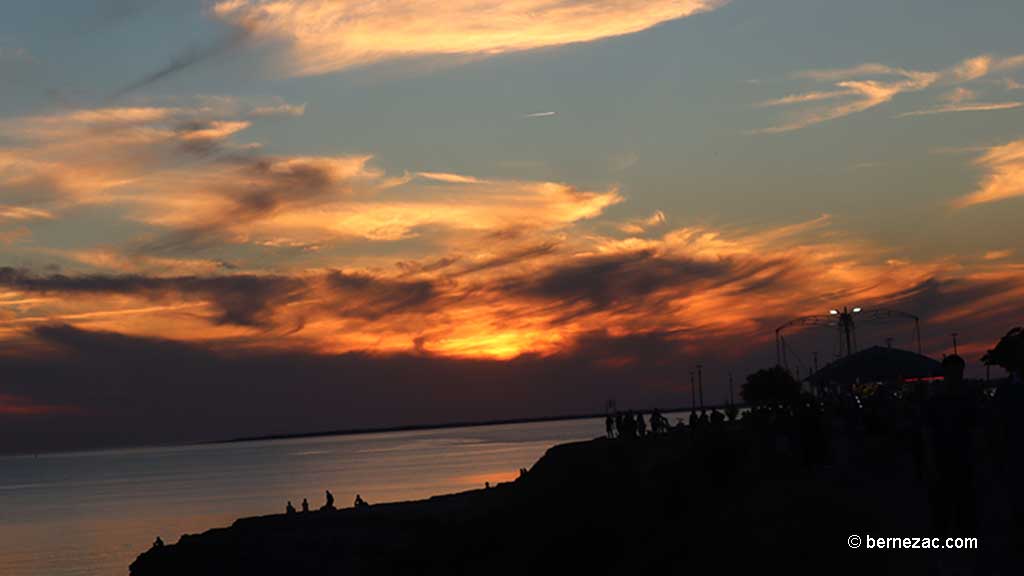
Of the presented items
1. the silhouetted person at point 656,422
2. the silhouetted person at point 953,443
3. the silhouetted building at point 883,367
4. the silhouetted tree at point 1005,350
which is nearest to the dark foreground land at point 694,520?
the silhouetted person at point 953,443

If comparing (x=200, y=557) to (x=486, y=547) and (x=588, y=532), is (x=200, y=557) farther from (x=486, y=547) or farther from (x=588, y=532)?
(x=588, y=532)

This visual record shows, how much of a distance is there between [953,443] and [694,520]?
13.7 m

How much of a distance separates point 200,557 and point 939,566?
45405mm

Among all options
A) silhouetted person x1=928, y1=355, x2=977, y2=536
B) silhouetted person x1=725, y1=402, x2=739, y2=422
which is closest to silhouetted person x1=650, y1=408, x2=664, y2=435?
silhouetted person x1=725, y1=402, x2=739, y2=422

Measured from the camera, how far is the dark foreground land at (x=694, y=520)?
16219 mm

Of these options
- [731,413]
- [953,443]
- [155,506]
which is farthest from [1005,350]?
[155,506]

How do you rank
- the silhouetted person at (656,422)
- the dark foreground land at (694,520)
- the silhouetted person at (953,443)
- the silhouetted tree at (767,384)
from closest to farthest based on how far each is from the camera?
the silhouetted person at (953,443) → the dark foreground land at (694,520) → the silhouetted person at (656,422) → the silhouetted tree at (767,384)

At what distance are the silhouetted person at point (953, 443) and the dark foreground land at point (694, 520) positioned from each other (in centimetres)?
4

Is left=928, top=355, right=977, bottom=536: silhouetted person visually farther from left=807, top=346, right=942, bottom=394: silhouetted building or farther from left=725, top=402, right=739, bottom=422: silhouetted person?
left=725, top=402, right=739, bottom=422: silhouetted person

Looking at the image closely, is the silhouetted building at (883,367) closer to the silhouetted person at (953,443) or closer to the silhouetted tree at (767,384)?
the silhouetted tree at (767,384)

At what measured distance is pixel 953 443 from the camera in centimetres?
1434

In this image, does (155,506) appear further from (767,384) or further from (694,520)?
(694,520)

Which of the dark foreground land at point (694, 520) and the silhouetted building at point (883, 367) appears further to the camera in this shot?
the silhouetted building at point (883, 367)

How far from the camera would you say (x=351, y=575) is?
46094 mm
